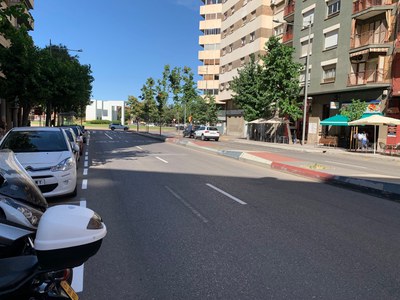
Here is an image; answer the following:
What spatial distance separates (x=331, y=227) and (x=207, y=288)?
10.3 feet

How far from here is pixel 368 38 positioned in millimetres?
30500

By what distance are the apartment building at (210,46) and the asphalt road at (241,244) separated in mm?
70314

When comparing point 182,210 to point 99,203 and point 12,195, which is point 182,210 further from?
point 12,195

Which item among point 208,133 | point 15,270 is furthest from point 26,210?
point 208,133

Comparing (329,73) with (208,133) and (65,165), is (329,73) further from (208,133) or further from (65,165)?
(65,165)

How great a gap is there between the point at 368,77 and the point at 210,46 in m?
51.2

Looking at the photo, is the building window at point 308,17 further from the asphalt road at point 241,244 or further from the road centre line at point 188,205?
the road centre line at point 188,205

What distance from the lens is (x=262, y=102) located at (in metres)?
42.1

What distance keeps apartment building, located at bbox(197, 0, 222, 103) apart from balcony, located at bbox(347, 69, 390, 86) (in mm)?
47905

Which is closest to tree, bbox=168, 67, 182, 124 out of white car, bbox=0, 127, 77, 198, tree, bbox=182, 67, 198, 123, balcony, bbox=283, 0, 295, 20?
tree, bbox=182, 67, 198, 123

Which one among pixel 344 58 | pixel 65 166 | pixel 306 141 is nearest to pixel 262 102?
pixel 306 141

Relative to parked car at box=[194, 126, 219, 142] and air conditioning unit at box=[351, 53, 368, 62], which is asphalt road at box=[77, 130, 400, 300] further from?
parked car at box=[194, 126, 219, 142]

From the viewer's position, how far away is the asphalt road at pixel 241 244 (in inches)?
149

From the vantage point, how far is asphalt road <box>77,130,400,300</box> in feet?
12.5
